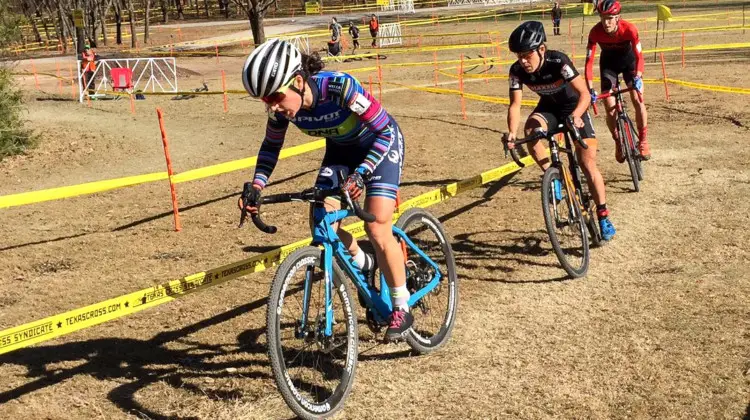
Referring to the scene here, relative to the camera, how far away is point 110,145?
17.0 metres

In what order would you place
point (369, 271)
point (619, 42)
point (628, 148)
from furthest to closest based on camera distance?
point (619, 42)
point (628, 148)
point (369, 271)

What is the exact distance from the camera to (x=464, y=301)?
6871 millimetres

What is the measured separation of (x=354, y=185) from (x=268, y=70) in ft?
2.80

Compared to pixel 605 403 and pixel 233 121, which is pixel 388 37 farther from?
pixel 605 403

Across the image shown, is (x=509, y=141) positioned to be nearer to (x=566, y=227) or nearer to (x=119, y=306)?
(x=566, y=227)

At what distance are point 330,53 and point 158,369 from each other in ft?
117

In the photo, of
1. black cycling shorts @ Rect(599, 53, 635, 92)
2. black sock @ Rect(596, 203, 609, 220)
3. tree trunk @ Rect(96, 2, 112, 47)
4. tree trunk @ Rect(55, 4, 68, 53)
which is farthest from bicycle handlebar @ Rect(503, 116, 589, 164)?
tree trunk @ Rect(96, 2, 112, 47)

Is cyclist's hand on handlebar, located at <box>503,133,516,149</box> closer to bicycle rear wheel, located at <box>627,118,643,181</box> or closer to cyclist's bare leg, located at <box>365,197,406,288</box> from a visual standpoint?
cyclist's bare leg, located at <box>365,197,406,288</box>

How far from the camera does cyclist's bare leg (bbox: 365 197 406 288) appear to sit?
5102mm

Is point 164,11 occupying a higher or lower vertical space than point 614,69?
higher

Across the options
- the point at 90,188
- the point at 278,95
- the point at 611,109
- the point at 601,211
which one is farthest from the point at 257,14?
the point at 278,95

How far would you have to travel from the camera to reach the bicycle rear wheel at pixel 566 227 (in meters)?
7.05

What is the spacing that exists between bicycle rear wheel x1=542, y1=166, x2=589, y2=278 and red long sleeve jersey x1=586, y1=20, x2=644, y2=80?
134 inches

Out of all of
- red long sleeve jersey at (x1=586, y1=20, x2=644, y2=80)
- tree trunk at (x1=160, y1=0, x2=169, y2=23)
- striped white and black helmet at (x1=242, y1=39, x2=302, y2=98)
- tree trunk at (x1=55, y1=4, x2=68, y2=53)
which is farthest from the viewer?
tree trunk at (x1=160, y1=0, x2=169, y2=23)
